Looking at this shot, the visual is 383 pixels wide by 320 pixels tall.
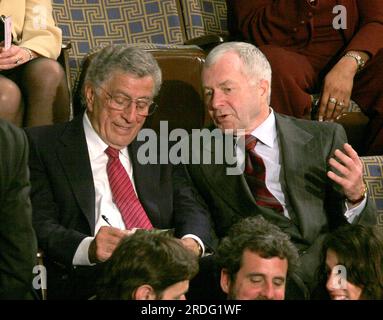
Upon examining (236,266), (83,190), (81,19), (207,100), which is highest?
(81,19)

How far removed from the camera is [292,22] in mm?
2662

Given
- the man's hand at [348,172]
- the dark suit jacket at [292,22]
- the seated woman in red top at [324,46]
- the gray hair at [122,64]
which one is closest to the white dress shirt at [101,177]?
the gray hair at [122,64]

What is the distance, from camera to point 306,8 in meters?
2.66

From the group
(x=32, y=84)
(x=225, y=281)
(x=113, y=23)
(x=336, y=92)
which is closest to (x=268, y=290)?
(x=225, y=281)

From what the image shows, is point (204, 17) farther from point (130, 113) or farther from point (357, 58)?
point (130, 113)

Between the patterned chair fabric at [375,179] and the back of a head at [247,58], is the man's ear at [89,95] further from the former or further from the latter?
the patterned chair fabric at [375,179]

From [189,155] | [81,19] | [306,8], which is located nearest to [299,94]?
[306,8]

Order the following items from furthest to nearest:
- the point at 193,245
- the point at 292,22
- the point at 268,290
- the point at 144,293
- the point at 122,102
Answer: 1. the point at 292,22
2. the point at 122,102
3. the point at 193,245
4. the point at 268,290
5. the point at 144,293

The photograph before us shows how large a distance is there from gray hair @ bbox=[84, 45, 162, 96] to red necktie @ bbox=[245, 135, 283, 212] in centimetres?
26

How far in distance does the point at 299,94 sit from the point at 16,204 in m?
1.08

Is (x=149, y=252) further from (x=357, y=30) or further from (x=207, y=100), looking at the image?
(x=357, y=30)

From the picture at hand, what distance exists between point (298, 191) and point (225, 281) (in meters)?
0.35

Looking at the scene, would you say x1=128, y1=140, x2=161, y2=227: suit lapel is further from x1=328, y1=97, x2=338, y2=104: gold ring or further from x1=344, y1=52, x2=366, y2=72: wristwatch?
x1=344, y1=52, x2=366, y2=72: wristwatch

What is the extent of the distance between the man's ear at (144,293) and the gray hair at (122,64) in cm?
64
